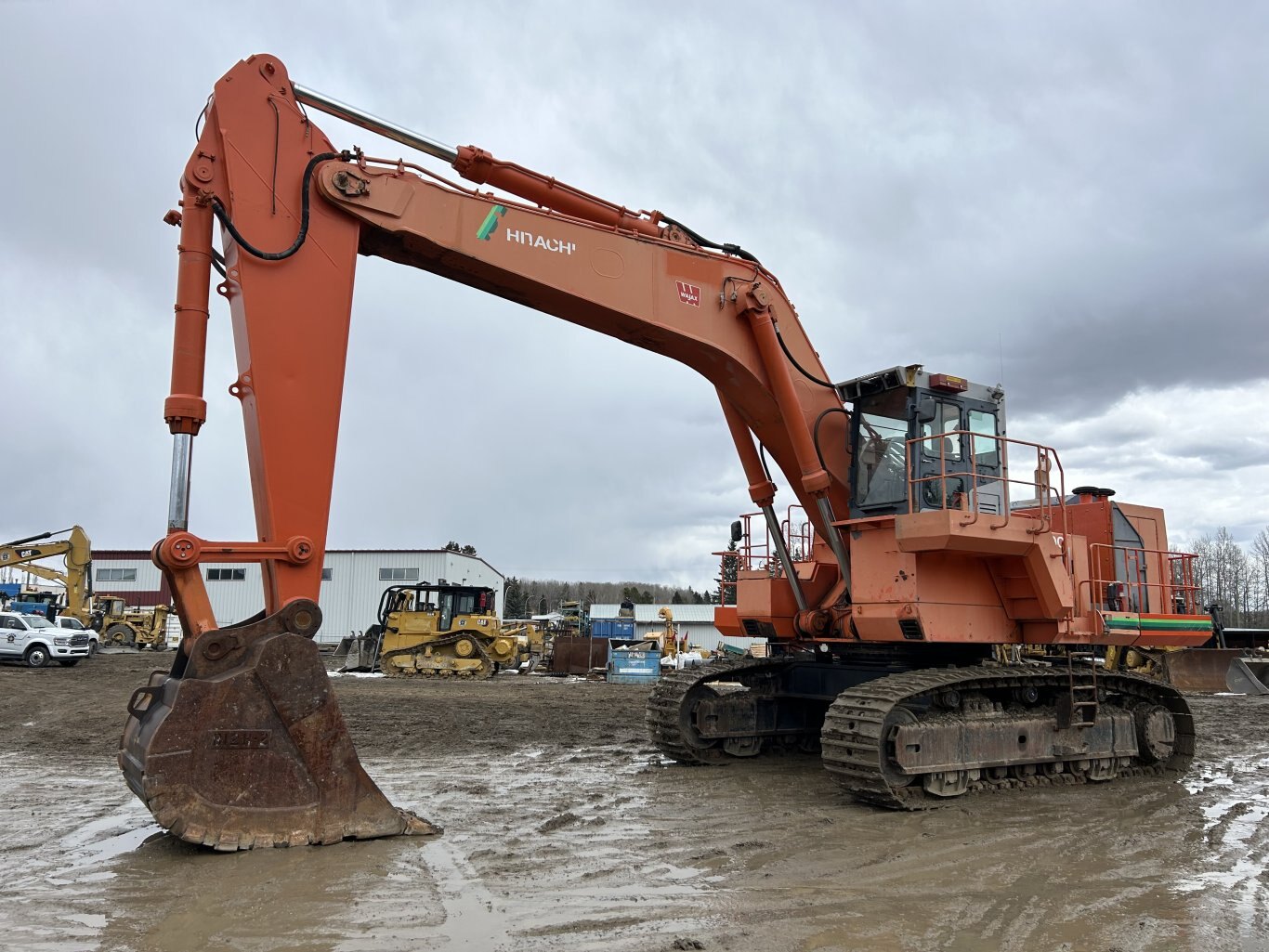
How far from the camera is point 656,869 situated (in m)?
6.15

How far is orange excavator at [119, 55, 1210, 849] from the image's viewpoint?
6.16m

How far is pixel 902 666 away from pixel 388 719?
27.1ft

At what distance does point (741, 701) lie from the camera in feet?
35.6

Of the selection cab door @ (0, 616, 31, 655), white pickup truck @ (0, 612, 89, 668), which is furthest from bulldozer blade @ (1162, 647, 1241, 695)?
cab door @ (0, 616, 31, 655)

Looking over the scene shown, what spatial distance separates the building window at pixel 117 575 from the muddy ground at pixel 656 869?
167 ft

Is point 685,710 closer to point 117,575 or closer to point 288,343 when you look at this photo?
point 288,343

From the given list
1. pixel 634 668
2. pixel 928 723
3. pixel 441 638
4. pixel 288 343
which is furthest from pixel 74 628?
pixel 928 723

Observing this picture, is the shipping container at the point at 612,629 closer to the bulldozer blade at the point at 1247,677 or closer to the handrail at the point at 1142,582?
the bulldozer blade at the point at 1247,677

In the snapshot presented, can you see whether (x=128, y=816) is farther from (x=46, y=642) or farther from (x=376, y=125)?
(x=46, y=642)

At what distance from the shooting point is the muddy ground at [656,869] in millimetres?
4902

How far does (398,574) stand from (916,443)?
42.3m

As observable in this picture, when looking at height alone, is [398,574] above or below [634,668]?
above

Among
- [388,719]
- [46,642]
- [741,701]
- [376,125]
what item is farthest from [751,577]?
[46,642]

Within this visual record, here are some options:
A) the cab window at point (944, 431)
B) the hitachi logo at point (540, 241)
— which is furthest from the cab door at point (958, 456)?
the hitachi logo at point (540, 241)
